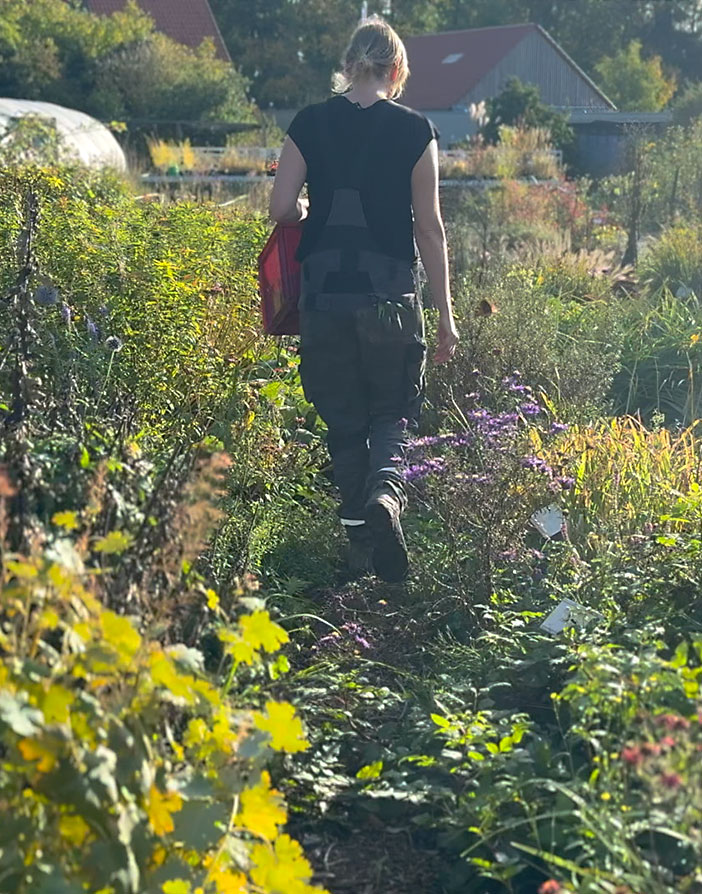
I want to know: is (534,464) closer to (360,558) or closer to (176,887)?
(360,558)

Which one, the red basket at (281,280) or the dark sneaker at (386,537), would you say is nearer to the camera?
the dark sneaker at (386,537)

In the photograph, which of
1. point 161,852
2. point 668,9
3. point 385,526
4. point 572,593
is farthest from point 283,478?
point 668,9

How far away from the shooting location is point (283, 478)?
17.2 feet

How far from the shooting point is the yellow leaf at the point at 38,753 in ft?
6.42

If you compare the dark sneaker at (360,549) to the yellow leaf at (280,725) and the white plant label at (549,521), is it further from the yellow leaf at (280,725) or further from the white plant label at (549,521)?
the yellow leaf at (280,725)

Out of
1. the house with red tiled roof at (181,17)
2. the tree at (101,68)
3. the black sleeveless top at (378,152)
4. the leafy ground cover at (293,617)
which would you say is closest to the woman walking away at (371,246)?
the black sleeveless top at (378,152)

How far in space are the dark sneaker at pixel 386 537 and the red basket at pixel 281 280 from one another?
83 centimetres

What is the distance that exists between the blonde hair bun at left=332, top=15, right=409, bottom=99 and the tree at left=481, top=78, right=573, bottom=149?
26280mm

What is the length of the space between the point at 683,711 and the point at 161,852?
1144 millimetres

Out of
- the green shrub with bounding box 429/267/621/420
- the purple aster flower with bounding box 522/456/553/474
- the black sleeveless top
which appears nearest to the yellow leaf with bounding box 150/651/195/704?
the purple aster flower with bounding box 522/456/553/474

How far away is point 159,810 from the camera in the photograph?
6.83ft

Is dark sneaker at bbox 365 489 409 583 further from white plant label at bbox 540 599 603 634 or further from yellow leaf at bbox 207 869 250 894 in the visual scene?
yellow leaf at bbox 207 869 250 894

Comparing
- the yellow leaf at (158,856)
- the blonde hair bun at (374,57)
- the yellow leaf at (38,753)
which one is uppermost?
the blonde hair bun at (374,57)

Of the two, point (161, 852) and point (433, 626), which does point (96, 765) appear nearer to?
point (161, 852)
